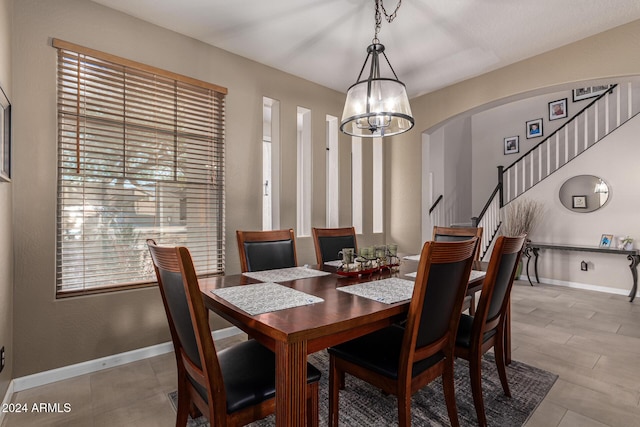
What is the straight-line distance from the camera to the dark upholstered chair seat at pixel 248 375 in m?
1.18

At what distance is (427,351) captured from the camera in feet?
4.59

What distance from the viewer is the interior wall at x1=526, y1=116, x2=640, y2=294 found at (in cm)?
446

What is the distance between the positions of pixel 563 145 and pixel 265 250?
5672 mm

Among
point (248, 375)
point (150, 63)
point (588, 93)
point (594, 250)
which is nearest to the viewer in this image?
point (248, 375)

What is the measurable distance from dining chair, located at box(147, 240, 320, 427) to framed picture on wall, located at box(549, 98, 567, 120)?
7014mm

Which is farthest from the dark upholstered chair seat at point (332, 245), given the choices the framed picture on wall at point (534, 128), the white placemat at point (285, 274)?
the framed picture on wall at point (534, 128)

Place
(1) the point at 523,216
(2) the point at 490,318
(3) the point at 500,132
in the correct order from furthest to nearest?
1. (3) the point at 500,132
2. (1) the point at 523,216
3. (2) the point at 490,318

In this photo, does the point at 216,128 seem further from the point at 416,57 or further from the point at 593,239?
the point at 593,239

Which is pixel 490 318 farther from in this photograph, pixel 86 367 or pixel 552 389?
pixel 86 367

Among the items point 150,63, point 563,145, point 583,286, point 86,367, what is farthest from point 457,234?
point 563,145

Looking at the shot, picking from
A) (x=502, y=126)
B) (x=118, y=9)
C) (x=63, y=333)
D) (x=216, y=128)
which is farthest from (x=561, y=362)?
(x=502, y=126)

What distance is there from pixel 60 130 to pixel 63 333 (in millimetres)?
1413

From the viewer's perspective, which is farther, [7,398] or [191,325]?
[7,398]

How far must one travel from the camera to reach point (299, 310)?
4.25ft
